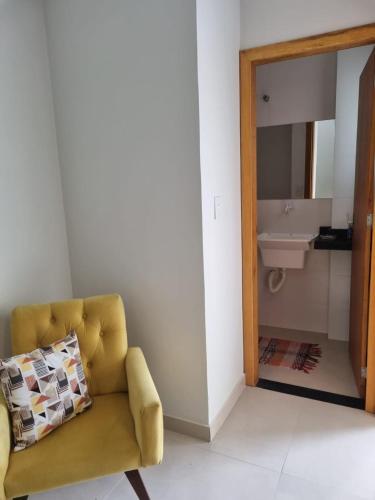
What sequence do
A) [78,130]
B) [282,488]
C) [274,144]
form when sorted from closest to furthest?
[282,488] < [78,130] < [274,144]

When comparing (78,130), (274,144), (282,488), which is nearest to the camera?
(282,488)

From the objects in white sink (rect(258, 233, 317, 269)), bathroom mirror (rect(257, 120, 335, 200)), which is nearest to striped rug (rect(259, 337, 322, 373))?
white sink (rect(258, 233, 317, 269))

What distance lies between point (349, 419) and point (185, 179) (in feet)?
5.49

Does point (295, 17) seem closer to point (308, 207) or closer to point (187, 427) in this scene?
point (308, 207)

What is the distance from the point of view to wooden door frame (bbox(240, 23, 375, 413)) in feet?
6.19

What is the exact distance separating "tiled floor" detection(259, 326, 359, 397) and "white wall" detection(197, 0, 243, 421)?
1.47ft

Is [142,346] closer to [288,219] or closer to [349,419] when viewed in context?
[349,419]

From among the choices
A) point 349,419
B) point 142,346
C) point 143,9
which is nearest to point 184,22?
point 143,9

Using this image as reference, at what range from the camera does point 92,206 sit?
2.03 metres

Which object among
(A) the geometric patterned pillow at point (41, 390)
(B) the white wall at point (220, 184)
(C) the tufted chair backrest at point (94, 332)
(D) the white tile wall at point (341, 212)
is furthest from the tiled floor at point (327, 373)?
(A) the geometric patterned pillow at point (41, 390)

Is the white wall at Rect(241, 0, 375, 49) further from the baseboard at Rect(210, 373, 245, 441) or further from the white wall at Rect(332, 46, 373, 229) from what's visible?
the baseboard at Rect(210, 373, 245, 441)

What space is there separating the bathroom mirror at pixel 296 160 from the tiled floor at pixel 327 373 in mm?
1270

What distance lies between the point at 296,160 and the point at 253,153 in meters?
1.05

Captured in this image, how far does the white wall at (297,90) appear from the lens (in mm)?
2857
